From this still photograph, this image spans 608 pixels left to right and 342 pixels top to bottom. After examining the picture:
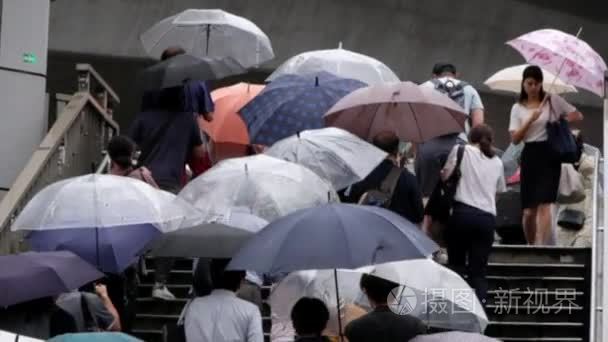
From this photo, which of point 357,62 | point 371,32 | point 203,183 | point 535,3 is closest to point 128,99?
point 371,32

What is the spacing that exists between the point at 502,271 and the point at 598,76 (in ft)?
6.49

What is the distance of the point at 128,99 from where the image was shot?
27.8 metres

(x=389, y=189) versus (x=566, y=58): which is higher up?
(x=566, y=58)

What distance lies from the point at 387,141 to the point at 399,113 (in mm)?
664

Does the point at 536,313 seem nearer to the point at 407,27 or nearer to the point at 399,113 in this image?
the point at 399,113

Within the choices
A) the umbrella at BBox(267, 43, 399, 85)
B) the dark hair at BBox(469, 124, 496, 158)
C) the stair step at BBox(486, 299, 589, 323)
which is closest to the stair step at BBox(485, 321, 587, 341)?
the stair step at BBox(486, 299, 589, 323)

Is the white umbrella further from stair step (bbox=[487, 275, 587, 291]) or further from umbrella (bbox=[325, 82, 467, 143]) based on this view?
stair step (bbox=[487, 275, 587, 291])

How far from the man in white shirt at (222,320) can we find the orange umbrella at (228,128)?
5.72 meters

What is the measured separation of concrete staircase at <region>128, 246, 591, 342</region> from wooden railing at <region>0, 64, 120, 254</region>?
1.26m

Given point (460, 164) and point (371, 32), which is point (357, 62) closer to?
point (460, 164)

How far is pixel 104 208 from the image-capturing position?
12.2 m

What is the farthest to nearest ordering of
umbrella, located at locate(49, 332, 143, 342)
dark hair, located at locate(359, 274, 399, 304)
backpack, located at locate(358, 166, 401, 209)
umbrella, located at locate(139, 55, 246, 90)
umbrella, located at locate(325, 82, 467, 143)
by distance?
umbrella, located at locate(139, 55, 246, 90) → umbrella, located at locate(325, 82, 467, 143) → backpack, located at locate(358, 166, 401, 209) → dark hair, located at locate(359, 274, 399, 304) → umbrella, located at locate(49, 332, 143, 342)

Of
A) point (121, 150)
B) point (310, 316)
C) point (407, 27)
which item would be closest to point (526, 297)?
point (121, 150)

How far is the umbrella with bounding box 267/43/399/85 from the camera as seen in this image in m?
17.3
